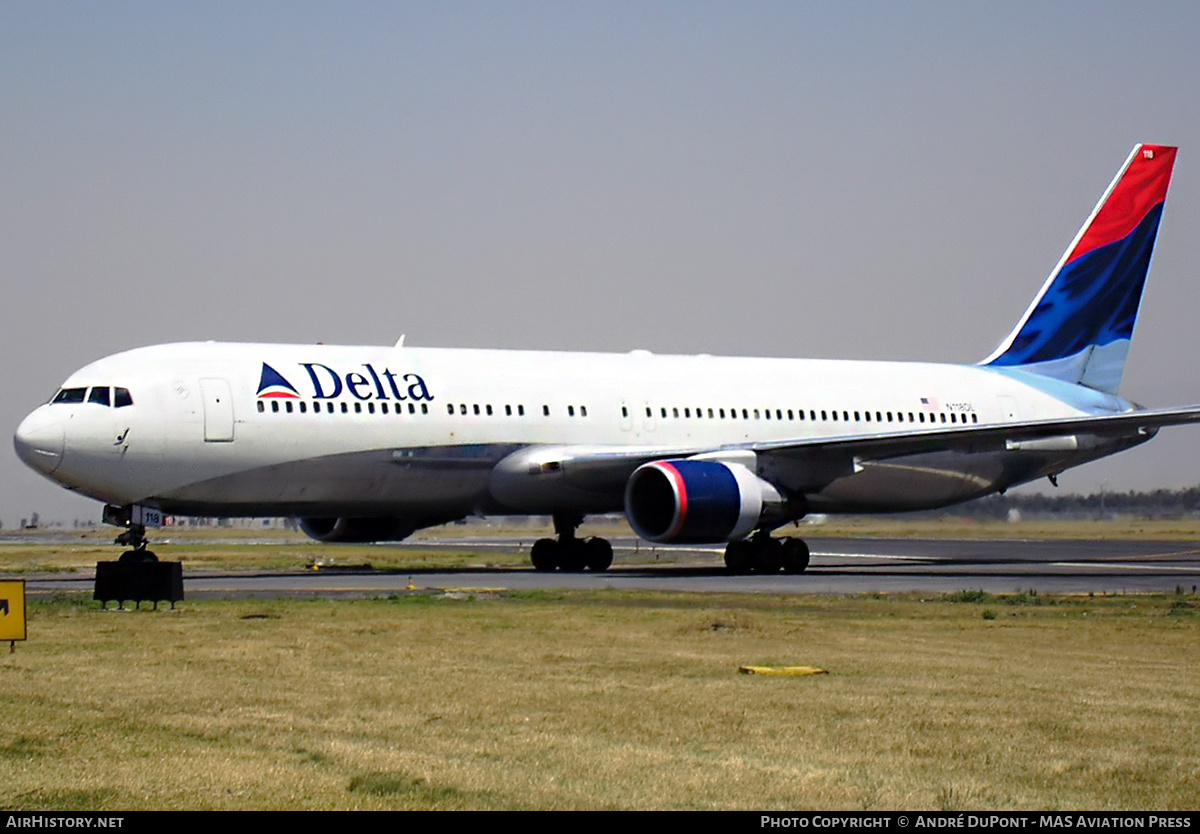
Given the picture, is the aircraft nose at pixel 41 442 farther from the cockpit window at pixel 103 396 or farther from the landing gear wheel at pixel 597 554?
the landing gear wheel at pixel 597 554

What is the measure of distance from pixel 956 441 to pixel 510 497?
9.26m

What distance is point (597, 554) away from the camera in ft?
117

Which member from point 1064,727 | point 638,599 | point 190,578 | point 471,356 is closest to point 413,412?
point 471,356

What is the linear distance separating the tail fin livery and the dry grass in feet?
76.0

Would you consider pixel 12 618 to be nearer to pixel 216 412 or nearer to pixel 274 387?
pixel 216 412

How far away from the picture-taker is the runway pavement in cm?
2692

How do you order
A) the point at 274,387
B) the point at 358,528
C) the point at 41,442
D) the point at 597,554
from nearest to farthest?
the point at 41,442
the point at 274,387
the point at 358,528
the point at 597,554

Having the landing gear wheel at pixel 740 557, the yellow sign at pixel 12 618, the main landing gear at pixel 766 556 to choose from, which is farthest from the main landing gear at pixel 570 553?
the yellow sign at pixel 12 618

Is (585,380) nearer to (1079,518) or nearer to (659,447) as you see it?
(659,447)

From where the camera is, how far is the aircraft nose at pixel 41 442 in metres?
28.7

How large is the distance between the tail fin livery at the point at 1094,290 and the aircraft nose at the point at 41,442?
78.0 feet

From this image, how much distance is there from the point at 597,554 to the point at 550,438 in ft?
11.0

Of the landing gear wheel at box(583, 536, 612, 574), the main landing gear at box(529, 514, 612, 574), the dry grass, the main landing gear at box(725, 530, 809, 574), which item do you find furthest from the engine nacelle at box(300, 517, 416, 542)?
the dry grass

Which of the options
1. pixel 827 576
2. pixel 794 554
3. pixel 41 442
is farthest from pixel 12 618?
pixel 794 554
